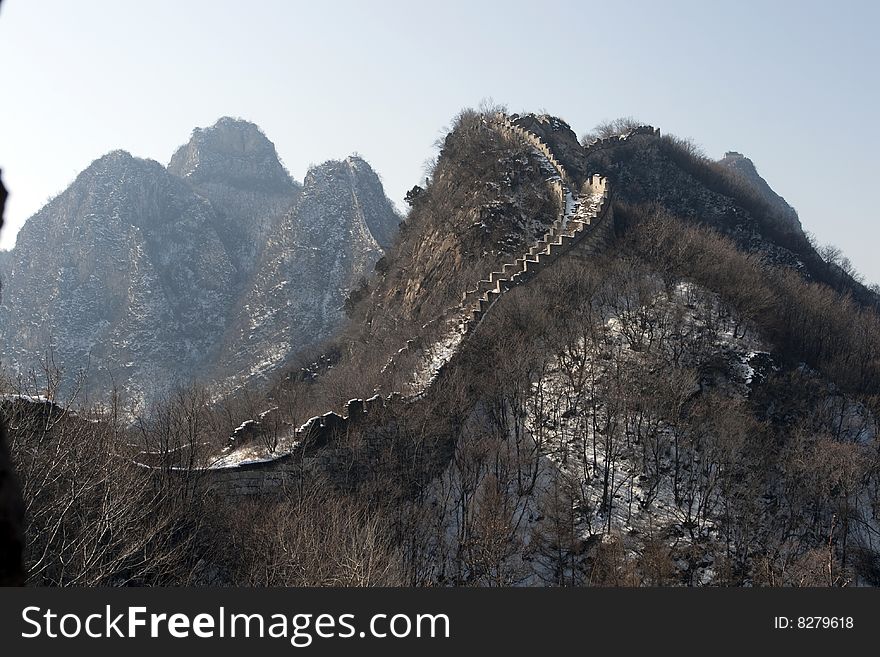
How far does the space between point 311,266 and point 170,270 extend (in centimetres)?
1947

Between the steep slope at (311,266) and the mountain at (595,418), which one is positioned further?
the steep slope at (311,266)

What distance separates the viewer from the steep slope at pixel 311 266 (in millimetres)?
71938

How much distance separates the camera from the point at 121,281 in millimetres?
84188

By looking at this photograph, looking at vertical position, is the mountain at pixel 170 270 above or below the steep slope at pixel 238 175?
below

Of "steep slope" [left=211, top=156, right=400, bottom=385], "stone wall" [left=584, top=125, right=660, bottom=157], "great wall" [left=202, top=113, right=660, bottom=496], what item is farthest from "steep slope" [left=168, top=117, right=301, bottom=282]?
"great wall" [left=202, top=113, right=660, bottom=496]

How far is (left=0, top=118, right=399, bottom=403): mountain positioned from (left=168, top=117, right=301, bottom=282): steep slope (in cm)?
57

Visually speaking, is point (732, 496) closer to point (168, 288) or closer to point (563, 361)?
point (563, 361)

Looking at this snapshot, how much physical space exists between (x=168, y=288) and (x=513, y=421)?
69.1 metres

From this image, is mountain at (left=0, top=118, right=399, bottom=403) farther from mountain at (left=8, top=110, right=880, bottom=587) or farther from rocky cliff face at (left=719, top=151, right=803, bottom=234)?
rocky cliff face at (left=719, top=151, right=803, bottom=234)

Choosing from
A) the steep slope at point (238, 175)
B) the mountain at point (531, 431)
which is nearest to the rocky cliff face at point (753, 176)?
the mountain at point (531, 431)

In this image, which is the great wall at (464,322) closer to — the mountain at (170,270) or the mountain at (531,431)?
the mountain at (531,431)

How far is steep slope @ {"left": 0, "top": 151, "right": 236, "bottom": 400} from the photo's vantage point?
75500mm

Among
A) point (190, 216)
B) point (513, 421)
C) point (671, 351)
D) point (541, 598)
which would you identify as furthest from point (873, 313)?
point (190, 216)

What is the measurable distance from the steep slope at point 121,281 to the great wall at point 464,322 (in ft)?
155
